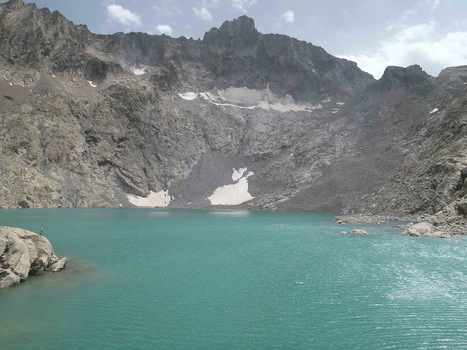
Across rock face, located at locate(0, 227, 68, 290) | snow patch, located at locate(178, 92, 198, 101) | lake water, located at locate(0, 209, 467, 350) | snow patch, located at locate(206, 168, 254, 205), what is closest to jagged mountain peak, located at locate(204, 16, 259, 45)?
snow patch, located at locate(178, 92, 198, 101)

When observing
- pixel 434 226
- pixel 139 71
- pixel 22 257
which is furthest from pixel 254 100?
pixel 22 257

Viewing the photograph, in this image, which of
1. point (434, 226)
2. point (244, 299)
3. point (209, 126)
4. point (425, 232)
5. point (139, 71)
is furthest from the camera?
point (139, 71)

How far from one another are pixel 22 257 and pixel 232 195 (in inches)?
2906

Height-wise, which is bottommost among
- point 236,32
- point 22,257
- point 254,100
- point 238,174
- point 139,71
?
point 22,257

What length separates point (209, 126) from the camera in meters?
109

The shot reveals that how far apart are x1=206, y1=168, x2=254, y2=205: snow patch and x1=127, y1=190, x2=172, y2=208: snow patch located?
415 inches

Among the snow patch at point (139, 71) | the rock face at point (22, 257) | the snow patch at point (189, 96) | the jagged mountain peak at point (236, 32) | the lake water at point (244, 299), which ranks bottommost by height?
the lake water at point (244, 299)

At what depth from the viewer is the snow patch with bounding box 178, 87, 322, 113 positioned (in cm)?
12185

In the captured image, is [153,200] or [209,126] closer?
[153,200]

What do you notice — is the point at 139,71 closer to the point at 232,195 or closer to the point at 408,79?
the point at 232,195

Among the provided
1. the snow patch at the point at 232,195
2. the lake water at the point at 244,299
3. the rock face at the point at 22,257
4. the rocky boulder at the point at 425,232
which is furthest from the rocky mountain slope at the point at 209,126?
the rock face at the point at 22,257

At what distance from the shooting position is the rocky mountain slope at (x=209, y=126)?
6719 cm

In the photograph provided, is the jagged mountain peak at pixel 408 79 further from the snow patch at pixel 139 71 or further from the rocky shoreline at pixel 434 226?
the snow patch at pixel 139 71

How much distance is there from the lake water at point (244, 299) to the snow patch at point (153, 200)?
57.5m
